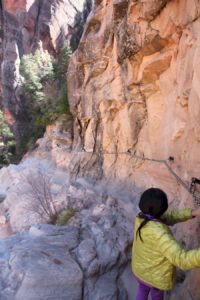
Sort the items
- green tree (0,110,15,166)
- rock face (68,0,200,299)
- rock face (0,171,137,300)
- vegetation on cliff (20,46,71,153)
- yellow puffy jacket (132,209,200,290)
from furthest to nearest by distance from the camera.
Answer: green tree (0,110,15,166) < vegetation on cliff (20,46,71,153) < rock face (68,0,200,299) < rock face (0,171,137,300) < yellow puffy jacket (132,209,200,290)

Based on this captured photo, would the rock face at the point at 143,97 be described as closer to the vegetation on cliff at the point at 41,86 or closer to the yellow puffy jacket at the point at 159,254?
the yellow puffy jacket at the point at 159,254

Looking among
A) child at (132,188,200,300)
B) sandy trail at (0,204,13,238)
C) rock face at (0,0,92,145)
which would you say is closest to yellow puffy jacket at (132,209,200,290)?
child at (132,188,200,300)

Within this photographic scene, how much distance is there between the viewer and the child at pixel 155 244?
8.19ft

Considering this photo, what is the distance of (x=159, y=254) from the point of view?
102 inches

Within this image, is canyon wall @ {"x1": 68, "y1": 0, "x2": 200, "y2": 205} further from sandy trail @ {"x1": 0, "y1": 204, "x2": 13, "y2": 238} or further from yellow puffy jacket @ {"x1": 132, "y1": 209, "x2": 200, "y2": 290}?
sandy trail @ {"x1": 0, "y1": 204, "x2": 13, "y2": 238}

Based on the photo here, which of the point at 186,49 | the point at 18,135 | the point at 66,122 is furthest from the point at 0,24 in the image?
the point at 186,49

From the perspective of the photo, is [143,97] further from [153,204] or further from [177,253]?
[177,253]

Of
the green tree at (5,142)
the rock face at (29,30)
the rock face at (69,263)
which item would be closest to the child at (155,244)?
the rock face at (69,263)

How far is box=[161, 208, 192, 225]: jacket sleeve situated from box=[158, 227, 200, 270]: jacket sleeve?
1.05 ft

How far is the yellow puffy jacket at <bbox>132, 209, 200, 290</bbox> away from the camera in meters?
2.39

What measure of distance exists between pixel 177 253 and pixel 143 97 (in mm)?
4843

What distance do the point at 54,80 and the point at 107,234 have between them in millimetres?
16055

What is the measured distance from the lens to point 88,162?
10328mm

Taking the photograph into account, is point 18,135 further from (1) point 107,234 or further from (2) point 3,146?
(1) point 107,234
